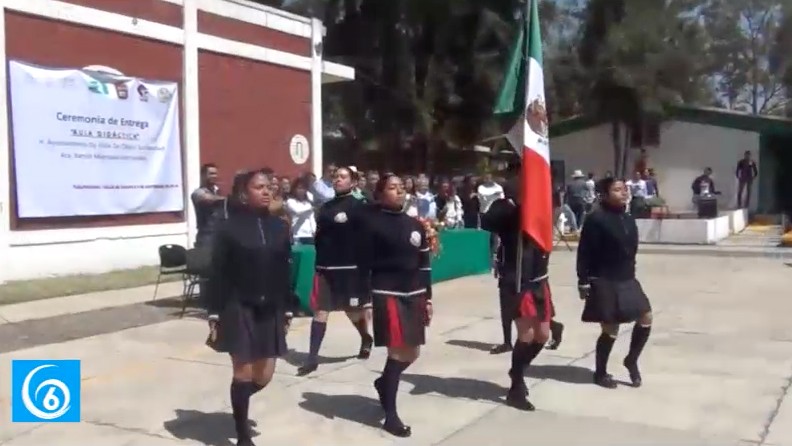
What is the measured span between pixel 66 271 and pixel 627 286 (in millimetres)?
9733

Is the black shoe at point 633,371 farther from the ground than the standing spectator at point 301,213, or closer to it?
closer to it

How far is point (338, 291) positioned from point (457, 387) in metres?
1.37

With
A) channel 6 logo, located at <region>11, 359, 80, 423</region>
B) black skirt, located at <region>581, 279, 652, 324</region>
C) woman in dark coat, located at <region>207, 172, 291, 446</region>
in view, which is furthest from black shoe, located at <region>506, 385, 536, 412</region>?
channel 6 logo, located at <region>11, 359, 80, 423</region>

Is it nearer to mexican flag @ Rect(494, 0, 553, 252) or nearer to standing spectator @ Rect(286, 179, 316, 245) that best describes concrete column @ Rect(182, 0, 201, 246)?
standing spectator @ Rect(286, 179, 316, 245)

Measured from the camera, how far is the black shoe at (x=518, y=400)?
22.9 ft

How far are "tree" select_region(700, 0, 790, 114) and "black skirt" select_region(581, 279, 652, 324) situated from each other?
40107 mm

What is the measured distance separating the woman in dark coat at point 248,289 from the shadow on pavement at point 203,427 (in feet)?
1.14

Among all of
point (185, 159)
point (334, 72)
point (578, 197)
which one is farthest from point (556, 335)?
point (578, 197)

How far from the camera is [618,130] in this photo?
30312 mm

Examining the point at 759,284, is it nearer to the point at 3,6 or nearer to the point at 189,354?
the point at 189,354

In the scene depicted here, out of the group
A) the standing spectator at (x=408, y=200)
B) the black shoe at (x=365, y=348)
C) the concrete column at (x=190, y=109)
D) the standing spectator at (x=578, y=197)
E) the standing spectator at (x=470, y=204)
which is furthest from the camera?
the standing spectator at (x=578, y=197)

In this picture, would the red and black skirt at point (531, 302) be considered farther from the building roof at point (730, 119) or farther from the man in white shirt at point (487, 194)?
the building roof at point (730, 119)

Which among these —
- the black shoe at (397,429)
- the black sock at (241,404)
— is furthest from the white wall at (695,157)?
the black sock at (241,404)

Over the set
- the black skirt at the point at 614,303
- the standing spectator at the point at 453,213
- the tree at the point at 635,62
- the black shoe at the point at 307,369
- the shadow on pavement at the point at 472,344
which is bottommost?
the shadow on pavement at the point at 472,344
